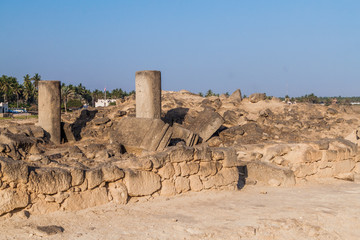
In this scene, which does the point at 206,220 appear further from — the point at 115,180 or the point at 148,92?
the point at 148,92

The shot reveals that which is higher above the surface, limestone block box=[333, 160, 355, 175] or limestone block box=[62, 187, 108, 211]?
limestone block box=[62, 187, 108, 211]

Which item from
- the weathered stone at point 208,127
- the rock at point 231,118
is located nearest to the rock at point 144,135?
Result: the weathered stone at point 208,127

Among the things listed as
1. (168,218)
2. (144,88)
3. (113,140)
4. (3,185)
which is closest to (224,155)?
(168,218)

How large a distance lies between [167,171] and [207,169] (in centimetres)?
98

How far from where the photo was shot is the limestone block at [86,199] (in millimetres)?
5936

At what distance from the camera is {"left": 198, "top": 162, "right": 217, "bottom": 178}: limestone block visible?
779 centimetres

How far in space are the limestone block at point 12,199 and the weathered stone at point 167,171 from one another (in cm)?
243

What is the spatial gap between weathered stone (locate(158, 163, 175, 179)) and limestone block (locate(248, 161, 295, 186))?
3067mm

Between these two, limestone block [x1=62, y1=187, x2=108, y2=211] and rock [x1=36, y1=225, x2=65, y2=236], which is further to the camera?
limestone block [x1=62, y1=187, x2=108, y2=211]

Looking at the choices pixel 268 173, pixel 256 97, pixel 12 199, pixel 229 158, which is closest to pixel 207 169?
pixel 229 158

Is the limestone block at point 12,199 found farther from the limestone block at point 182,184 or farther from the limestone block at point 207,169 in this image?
the limestone block at point 207,169

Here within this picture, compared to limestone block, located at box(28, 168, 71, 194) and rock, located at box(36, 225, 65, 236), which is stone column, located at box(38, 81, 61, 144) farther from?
rock, located at box(36, 225, 65, 236)

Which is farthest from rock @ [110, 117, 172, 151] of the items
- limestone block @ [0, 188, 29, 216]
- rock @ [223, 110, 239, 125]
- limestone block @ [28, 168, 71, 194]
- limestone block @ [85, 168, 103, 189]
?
rock @ [223, 110, 239, 125]

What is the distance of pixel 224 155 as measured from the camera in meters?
8.14
